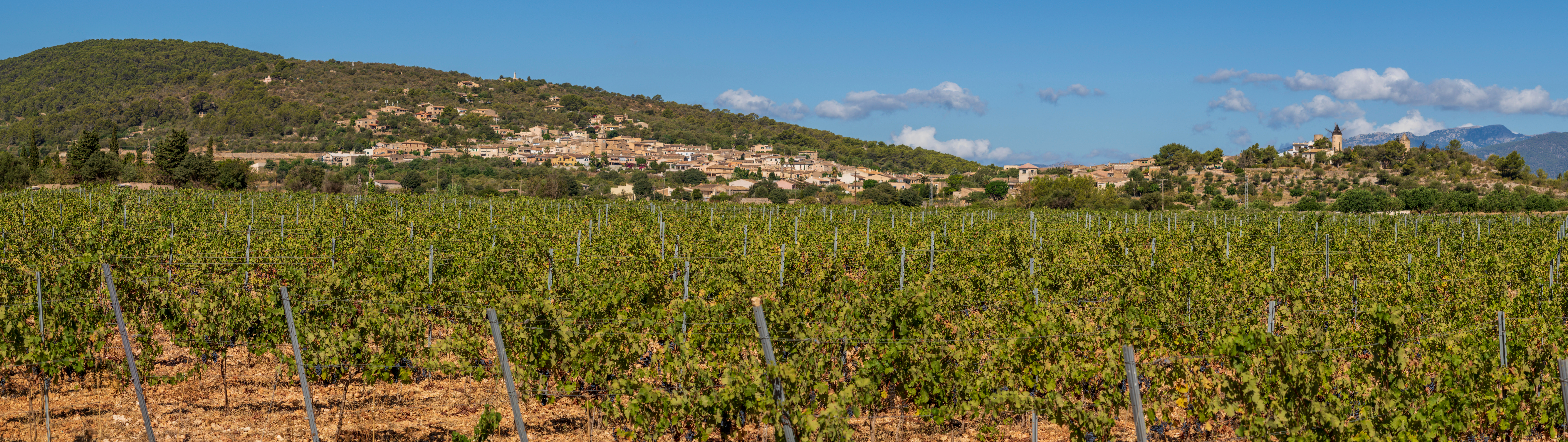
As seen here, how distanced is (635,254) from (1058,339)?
6837 millimetres

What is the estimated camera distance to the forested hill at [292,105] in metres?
119

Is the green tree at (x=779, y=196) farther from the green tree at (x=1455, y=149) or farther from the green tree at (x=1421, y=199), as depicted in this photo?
the green tree at (x=1455, y=149)

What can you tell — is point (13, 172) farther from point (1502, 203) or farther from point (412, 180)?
point (1502, 203)

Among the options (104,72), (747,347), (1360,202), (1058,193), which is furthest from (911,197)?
(104,72)

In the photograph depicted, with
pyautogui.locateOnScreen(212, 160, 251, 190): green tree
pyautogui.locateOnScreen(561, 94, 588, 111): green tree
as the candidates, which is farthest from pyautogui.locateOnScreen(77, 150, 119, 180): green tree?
pyautogui.locateOnScreen(561, 94, 588, 111): green tree

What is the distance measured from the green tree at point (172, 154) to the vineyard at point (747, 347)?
49615 mm

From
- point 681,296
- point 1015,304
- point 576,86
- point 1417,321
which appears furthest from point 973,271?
point 576,86

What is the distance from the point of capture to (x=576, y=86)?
19425 cm

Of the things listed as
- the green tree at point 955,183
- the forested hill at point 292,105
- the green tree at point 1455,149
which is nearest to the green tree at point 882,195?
the green tree at point 955,183

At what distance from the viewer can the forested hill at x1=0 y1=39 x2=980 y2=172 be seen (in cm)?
11906

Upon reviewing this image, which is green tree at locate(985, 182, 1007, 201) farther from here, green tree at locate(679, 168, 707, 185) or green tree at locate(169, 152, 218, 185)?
green tree at locate(169, 152, 218, 185)

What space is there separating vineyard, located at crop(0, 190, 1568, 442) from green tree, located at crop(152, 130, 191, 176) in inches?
1953

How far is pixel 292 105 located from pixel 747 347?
458ft

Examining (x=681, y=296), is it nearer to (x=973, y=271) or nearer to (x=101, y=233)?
(x=973, y=271)
